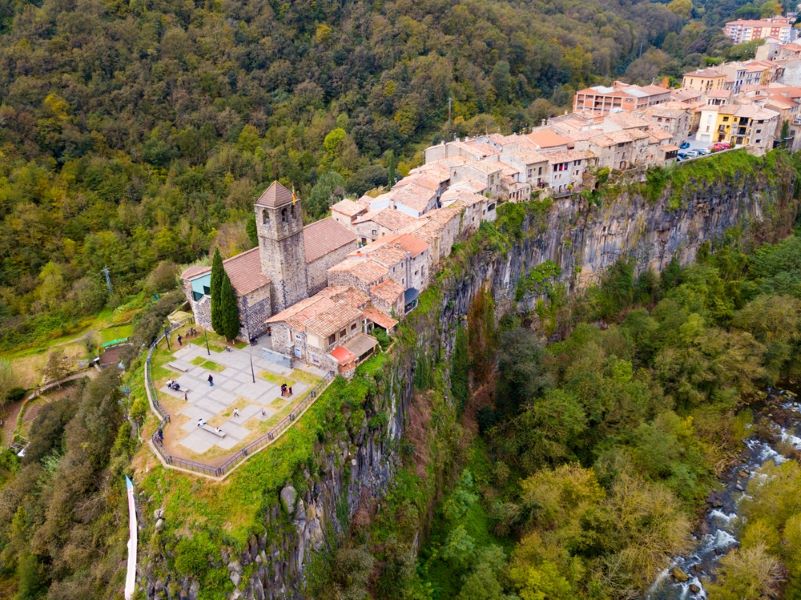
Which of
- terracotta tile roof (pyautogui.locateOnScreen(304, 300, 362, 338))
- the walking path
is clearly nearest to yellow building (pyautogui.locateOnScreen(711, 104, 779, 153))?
terracotta tile roof (pyautogui.locateOnScreen(304, 300, 362, 338))

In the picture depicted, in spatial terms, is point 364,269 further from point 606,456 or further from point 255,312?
point 606,456

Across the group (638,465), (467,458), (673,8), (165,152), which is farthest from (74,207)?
(673,8)

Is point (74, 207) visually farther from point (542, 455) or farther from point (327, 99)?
point (542, 455)

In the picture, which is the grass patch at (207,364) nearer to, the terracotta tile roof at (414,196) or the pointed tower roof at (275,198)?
the pointed tower roof at (275,198)

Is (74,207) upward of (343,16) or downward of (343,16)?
downward

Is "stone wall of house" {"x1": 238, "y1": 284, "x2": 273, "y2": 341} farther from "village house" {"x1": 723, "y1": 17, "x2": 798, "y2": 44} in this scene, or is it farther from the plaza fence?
"village house" {"x1": 723, "y1": 17, "x2": 798, "y2": 44}

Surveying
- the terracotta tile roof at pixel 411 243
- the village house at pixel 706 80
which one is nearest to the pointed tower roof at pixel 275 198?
the terracotta tile roof at pixel 411 243
